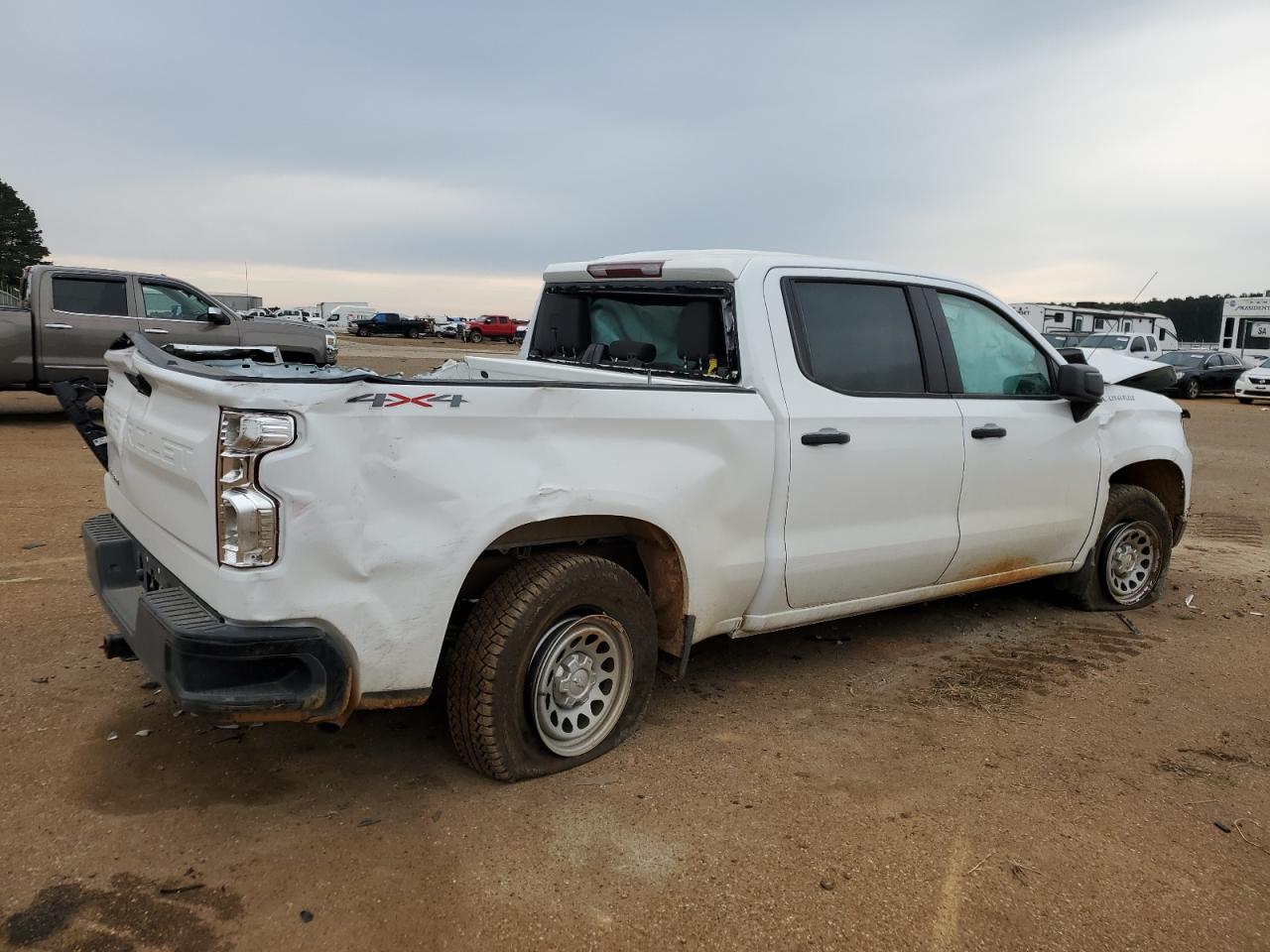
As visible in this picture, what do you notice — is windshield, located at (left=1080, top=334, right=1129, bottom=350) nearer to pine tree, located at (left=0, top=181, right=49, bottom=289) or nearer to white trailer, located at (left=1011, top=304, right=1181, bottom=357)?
white trailer, located at (left=1011, top=304, right=1181, bottom=357)

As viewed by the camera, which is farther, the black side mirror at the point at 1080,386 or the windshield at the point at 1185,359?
the windshield at the point at 1185,359

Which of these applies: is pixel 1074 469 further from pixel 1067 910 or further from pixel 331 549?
pixel 331 549

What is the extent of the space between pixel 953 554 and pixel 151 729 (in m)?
3.49

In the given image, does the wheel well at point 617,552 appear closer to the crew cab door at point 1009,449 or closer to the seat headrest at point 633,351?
the seat headrest at point 633,351

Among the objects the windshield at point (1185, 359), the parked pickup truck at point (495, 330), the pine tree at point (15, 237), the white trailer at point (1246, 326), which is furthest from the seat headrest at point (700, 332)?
the pine tree at point (15, 237)

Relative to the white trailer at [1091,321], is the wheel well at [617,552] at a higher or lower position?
lower

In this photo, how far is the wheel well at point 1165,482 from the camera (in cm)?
567

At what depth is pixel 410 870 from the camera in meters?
2.78

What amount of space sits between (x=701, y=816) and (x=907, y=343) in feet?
7.62

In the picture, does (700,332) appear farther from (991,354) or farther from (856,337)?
(991,354)

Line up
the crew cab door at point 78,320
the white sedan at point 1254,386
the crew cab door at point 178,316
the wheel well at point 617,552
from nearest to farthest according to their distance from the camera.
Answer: the wheel well at point 617,552
the crew cab door at point 78,320
the crew cab door at point 178,316
the white sedan at point 1254,386

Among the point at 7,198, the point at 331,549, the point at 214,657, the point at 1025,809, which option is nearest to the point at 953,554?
the point at 1025,809

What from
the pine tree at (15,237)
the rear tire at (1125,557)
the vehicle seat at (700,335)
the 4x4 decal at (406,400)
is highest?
the pine tree at (15,237)

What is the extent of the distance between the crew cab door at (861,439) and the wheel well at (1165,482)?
2.01m
